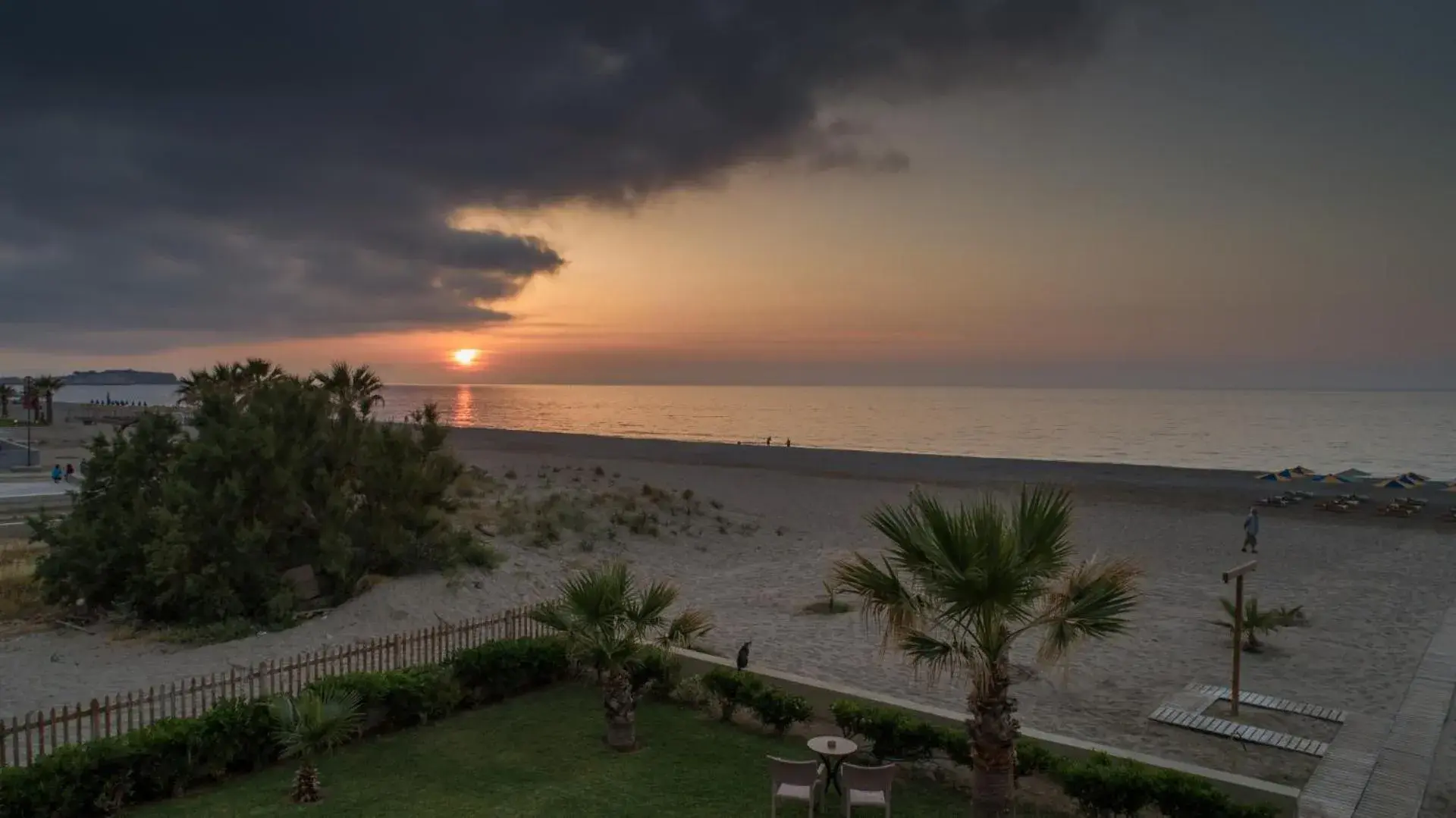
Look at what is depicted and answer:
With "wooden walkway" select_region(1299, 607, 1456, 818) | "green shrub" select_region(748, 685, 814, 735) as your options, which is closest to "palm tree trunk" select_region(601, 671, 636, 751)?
"green shrub" select_region(748, 685, 814, 735)

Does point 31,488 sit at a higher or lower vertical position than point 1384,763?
higher

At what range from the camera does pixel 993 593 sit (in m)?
7.14

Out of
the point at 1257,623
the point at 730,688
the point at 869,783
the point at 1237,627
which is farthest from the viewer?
the point at 1257,623

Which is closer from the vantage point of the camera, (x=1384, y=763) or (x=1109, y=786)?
(x=1109, y=786)

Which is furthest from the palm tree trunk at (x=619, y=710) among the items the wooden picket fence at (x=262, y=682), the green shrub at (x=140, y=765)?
the green shrub at (x=140, y=765)

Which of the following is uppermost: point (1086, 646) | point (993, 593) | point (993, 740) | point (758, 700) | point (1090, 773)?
point (993, 593)

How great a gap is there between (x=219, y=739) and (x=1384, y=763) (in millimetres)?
12373

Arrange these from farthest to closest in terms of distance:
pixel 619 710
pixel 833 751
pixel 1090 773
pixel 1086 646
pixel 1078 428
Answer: pixel 1078 428 < pixel 1086 646 < pixel 619 710 < pixel 833 751 < pixel 1090 773

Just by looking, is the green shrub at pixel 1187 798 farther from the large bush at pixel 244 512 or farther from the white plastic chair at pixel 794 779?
the large bush at pixel 244 512

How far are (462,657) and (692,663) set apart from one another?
10.5 ft

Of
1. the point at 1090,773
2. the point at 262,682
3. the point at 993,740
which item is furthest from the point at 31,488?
the point at 1090,773

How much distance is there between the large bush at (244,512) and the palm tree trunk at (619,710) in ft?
31.6

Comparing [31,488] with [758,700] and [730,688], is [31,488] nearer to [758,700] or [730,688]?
[730,688]

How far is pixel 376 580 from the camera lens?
63.1 ft
